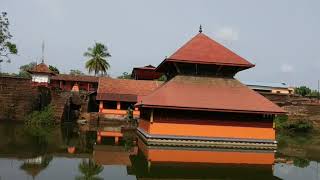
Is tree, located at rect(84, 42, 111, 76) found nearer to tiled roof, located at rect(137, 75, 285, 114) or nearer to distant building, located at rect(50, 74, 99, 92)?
distant building, located at rect(50, 74, 99, 92)

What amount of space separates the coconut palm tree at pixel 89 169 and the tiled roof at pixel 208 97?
6.88 m

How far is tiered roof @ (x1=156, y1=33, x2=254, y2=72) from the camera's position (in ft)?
74.7

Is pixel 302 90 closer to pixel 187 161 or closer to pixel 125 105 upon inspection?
pixel 125 105

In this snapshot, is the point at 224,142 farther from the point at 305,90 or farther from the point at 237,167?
the point at 305,90

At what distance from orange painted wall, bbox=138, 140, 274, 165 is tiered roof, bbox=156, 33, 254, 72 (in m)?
6.00

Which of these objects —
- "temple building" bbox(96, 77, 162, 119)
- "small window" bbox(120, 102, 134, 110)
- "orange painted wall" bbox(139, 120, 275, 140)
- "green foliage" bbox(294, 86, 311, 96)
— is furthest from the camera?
"green foliage" bbox(294, 86, 311, 96)

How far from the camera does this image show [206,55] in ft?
76.7

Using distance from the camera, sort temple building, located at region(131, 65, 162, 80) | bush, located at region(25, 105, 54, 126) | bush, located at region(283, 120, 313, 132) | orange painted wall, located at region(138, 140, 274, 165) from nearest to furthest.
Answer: orange painted wall, located at region(138, 140, 274, 165)
bush, located at region(25, 105, 54, 126)
bush, located at region(283, 120, 313, 132)
temple building, located at region(131, 65, 162, 80)

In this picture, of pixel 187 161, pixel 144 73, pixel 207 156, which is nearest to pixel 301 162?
pixel 207 156

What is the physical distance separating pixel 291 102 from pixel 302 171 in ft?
93.7

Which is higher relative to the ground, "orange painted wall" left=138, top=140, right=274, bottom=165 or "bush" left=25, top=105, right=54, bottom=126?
"bush" left=25, top=105, right=54, bottom=126

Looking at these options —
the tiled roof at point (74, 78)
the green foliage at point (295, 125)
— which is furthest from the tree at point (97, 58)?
the green foliage at point (295, 125)

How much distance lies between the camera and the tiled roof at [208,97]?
20688 millimetres

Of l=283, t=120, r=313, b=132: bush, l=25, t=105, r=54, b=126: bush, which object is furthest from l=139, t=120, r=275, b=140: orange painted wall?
l=283, t=120, r=313, b=132: bush
